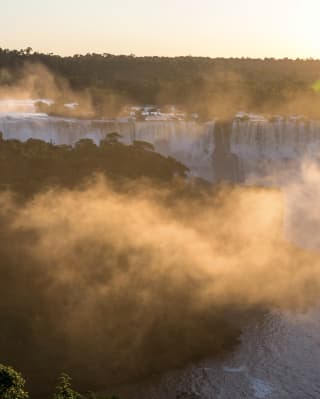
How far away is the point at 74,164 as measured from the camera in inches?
1869

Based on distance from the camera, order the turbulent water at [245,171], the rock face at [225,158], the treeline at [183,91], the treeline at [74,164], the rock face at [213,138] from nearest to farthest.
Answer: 1. the turbulent water at [245,171]
2. the treeline at [74,164]
3. the rock face at [213,138]
4. the rock face at [225,158]
5. the treeline at [183,91]

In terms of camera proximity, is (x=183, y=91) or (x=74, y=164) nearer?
(x=74, y=164)

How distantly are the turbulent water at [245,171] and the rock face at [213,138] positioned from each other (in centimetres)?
7

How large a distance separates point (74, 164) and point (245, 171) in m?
16.7

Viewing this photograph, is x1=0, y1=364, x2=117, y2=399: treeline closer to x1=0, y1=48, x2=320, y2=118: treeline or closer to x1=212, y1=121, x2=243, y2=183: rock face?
x1=212, y1=121, x2=243, y2=183: rock face

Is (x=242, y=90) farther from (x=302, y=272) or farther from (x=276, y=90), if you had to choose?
(x=302, y=272)

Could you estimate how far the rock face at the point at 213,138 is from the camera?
5094 centimetres

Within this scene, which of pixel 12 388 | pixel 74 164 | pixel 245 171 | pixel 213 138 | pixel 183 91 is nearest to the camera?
pixel 12 388

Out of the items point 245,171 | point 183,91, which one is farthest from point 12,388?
point 183,91

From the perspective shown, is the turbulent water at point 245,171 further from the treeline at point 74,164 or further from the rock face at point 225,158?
the treeline at point 74,164

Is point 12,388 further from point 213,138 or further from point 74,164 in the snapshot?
point 213,138

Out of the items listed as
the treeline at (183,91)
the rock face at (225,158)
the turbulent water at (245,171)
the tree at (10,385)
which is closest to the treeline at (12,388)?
the tree at (10,385)

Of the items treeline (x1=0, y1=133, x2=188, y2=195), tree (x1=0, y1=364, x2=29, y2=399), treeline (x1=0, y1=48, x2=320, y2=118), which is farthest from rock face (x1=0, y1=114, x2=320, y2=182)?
tree (x1=0, y1=364, x2=29, y2=399)

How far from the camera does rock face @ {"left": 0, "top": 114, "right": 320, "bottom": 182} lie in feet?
167
